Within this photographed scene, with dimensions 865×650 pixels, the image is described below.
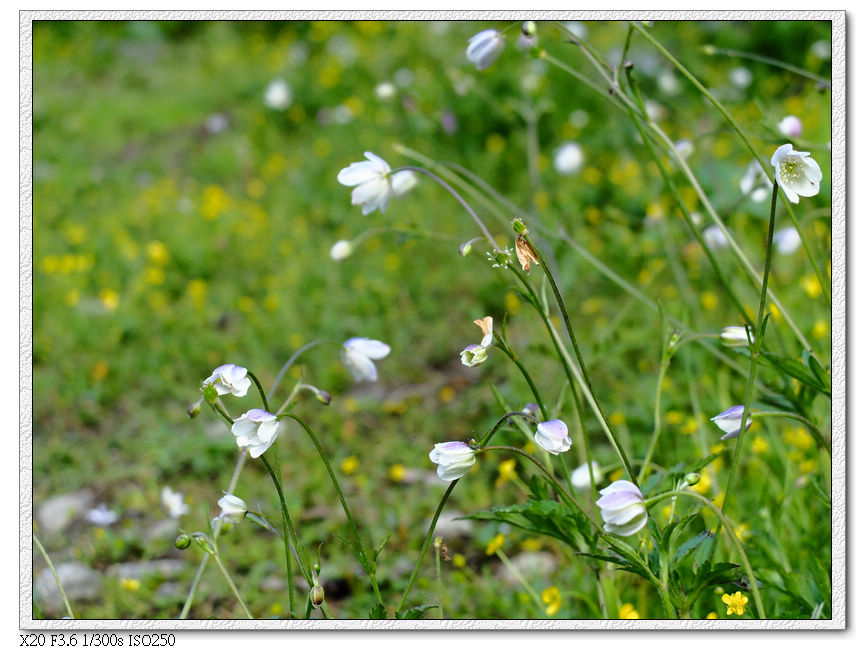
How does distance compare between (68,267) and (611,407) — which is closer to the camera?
(611,407)

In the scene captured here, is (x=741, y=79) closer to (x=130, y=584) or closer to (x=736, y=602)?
(x=736, y=602)

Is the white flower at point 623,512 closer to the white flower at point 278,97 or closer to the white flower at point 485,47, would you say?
the white flower at point 485,47

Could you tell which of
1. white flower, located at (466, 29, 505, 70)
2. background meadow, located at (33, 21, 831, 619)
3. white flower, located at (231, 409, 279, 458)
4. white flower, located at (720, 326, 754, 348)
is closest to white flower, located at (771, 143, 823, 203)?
white flower, located at (720, 326, 754, 348)

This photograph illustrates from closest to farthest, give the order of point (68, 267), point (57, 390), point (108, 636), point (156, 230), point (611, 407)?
point (108, 636)
point (611, 407)
point (57, 390)
point (68, 267)
point (156, 230)

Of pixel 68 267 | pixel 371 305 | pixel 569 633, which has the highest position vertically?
pixel 68 267

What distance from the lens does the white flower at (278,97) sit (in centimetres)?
337

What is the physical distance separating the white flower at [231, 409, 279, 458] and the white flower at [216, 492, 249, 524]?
0.11m

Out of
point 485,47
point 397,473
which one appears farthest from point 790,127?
point 397,473

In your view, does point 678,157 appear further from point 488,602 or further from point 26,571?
point 26,571

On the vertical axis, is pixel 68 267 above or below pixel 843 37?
above

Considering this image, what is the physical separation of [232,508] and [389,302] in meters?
1.40

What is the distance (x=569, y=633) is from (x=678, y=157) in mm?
736
